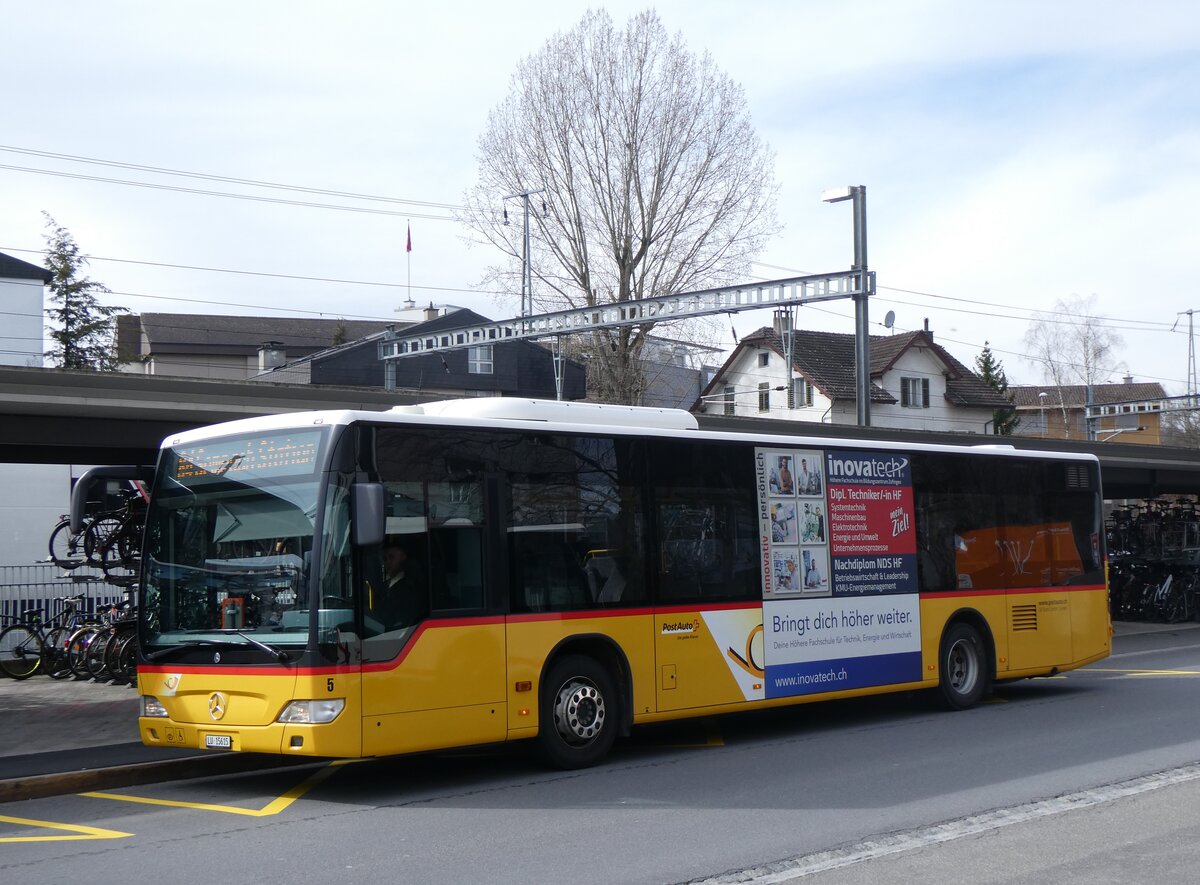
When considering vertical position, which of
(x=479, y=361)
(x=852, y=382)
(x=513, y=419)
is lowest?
(x=513, y=419)

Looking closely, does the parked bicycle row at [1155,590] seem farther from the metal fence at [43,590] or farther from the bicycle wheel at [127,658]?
the bicycle wheel at [127,658]

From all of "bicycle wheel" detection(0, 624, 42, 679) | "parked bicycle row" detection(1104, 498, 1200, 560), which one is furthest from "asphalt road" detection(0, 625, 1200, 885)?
"parked bicycle row" detection(1104, 498, 1200, 560)

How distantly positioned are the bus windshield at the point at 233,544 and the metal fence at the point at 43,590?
40.7ft

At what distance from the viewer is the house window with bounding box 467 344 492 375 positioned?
62000mm

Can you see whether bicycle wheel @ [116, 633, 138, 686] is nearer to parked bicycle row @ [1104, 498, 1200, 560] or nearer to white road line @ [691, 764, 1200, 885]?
white road line @ [691, 764, 1200, 885]

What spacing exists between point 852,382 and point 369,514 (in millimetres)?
56391

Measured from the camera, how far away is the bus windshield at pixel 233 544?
31.1ft

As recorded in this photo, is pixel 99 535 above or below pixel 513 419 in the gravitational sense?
below

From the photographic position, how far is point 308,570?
9.36m

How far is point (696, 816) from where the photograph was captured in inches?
347

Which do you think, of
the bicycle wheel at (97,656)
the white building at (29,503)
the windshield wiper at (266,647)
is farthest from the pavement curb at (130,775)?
the white building at (29,503)

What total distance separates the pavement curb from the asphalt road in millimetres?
177

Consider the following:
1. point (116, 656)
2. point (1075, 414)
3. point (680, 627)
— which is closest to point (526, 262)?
point (116, 656)

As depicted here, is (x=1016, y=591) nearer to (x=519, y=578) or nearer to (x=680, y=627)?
(x=680, y=627)
